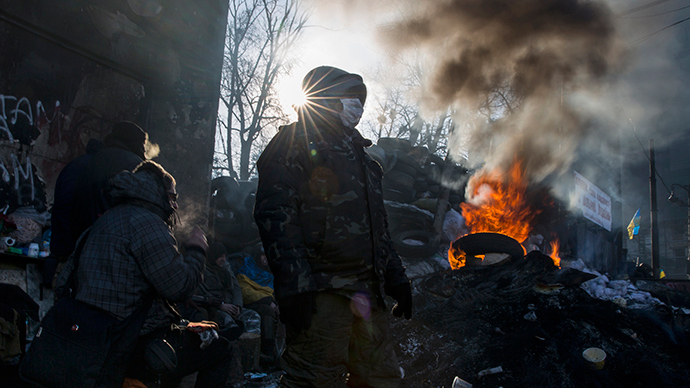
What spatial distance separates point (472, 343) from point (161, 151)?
4135mm

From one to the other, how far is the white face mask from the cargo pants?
0.98 metres

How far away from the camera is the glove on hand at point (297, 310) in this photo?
178 centimetres

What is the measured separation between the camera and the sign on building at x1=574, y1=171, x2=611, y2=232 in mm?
13016

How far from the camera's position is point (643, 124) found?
Answer: 27500mm

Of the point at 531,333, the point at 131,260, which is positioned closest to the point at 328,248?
the point at 131,260

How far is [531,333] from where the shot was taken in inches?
177

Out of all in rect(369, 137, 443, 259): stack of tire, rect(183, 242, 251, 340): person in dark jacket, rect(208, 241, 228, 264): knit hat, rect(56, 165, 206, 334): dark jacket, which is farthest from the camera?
rect(369, 137, 443, 259): stack of tire

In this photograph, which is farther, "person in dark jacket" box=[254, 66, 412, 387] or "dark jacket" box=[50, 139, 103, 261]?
"dark jacket" box=[50, 139, 103, 261]

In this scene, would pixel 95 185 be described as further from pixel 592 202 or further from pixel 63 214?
pixel 592 202

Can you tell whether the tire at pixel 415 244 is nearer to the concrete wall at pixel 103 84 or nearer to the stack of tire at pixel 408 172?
the stack of tire at pixel 408 172

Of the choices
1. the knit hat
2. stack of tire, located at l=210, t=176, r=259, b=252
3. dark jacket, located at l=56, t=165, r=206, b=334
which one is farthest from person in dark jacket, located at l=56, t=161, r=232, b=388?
stack of tire, located at l=210, t=176, r=259, b=252

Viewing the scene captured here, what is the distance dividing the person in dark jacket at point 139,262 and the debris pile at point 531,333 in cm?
263

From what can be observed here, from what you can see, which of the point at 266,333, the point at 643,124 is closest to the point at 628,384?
the point at 266,333

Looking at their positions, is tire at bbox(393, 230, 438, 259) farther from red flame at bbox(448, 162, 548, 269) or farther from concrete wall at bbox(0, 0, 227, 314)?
concrete wall at bbox(0, 0, 227, 314)
